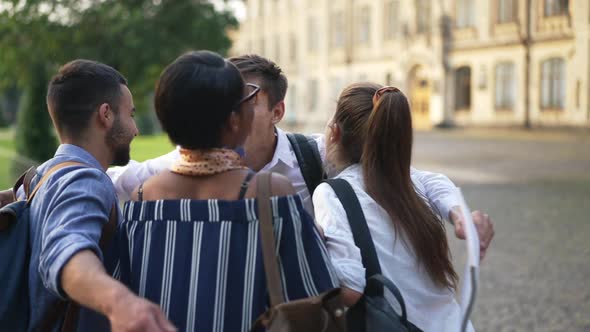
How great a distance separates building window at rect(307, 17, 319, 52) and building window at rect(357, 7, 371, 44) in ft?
17.8

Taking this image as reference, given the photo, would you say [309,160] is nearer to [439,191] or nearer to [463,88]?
[439,191]

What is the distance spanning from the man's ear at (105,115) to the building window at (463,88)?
32.2 metres

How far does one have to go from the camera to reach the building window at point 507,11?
30.3m

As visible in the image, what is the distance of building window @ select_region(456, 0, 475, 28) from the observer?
3273 cm

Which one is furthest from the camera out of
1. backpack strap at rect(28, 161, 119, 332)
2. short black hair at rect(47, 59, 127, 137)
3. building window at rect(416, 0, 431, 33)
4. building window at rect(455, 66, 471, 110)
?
building window at rect(416, 0, 431, 33)

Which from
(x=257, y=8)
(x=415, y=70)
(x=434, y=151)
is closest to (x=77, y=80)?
(x=434, y=151)

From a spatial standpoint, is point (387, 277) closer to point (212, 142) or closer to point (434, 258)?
point (434, 258)

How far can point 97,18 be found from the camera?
734 inches

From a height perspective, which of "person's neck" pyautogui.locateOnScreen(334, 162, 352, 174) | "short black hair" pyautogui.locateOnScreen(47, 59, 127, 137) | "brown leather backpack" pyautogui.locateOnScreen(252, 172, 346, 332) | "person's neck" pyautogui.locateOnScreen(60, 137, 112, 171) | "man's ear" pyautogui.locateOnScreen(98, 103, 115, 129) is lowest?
"brown leather backpack" pyautogui.locateOnScreen(252, 172, 346, 332)

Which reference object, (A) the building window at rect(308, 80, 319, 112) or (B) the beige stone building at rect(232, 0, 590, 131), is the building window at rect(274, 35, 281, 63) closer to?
(B) the beige stone building at rect(232, 0, 590, 131)

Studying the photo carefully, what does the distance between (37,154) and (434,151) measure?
45.0ft

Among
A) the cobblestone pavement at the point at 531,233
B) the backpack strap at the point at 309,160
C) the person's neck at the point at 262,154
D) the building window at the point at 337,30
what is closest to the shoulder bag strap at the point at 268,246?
the backpack strap at the point at 309,160

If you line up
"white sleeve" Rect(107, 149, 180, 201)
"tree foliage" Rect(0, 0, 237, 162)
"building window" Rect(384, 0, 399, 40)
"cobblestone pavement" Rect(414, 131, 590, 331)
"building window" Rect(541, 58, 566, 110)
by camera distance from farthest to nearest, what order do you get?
1. "building window" Rect(384, 0, 399, 40)
2. "building window" Rect(541, 58, 566, 110)
3. "tree foliage" Rect(0, 0, 237, 162)
4. "cobblestone pavement" Rect(414, 131, 590, 331)
5. "white sleeve" Rect(107, 149, 180, 201)

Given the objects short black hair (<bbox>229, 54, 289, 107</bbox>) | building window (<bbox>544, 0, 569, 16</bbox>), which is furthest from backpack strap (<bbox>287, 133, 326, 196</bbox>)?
building window (<bbox>544, 0, 569, 16</bbox>)
